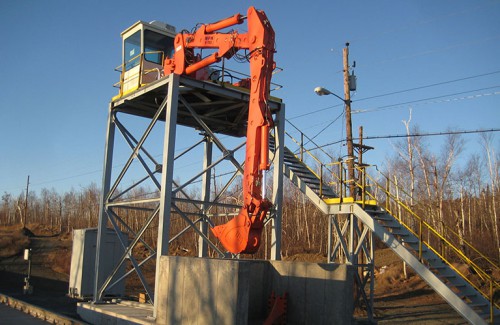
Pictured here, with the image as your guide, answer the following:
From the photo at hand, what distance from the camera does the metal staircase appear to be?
11.6 metres

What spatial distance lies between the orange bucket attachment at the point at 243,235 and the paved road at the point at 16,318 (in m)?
6.70

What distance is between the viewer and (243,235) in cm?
952

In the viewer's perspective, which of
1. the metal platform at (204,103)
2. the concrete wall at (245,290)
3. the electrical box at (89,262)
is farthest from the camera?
the electrical box at (89,262)

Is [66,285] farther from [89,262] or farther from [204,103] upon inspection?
[204,103]

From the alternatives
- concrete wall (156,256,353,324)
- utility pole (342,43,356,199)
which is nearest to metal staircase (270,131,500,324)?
utility pole (342,43,356,199)

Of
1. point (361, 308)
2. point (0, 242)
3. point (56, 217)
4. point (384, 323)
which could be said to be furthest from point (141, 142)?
point (56, 217)

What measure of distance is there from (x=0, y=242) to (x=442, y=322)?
33.4 meters

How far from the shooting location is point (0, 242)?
3622cm

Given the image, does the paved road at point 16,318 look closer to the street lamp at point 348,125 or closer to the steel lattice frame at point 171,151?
the steel lattice frame at point 171,151

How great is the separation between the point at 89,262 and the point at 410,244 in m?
12.3

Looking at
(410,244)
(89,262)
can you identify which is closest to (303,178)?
(410,244)

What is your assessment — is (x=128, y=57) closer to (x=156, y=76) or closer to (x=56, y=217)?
(x=156, y=76)

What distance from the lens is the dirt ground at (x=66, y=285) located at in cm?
1752

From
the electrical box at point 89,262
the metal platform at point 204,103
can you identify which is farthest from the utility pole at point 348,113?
the electrical box at point 89,262
